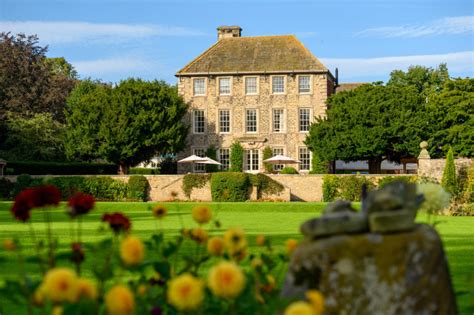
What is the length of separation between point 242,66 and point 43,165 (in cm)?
1631

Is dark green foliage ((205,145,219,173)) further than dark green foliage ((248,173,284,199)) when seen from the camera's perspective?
Yes

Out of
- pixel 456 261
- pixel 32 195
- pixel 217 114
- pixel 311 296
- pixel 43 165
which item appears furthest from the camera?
pixel 217 114

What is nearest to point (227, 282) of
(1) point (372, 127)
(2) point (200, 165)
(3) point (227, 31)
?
(1) point (372, 127)

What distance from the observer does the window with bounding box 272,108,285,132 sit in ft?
174

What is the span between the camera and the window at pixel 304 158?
52188mm

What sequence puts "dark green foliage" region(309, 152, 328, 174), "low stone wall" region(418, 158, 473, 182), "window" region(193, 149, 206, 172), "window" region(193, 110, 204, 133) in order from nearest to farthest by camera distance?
"low stone wall" region(418, 158, 473, 182) < "dark green foliage" region(309, 152, 328, 174) < "window" region(193, 149, 206, 172) < "window" region(193, 110, 204, 133)

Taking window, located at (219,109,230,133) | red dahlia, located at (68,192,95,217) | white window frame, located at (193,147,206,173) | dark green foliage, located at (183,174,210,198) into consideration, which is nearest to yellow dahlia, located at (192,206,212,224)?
red dahlia, located at (68,192,95,217)

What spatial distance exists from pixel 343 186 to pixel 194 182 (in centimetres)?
833

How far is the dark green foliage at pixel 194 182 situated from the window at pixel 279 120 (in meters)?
13.8

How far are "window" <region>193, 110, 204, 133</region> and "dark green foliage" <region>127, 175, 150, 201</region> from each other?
1384 centimetres

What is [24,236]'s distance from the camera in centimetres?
1747

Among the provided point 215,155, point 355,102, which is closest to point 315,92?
point 355,102

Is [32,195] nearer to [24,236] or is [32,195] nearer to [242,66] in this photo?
[24,236]

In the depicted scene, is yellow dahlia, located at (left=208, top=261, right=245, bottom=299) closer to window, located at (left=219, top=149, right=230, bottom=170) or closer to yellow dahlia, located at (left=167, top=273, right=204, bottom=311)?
yellow dahlia, located at (left=167, top=273, right=204, bottom=311)
